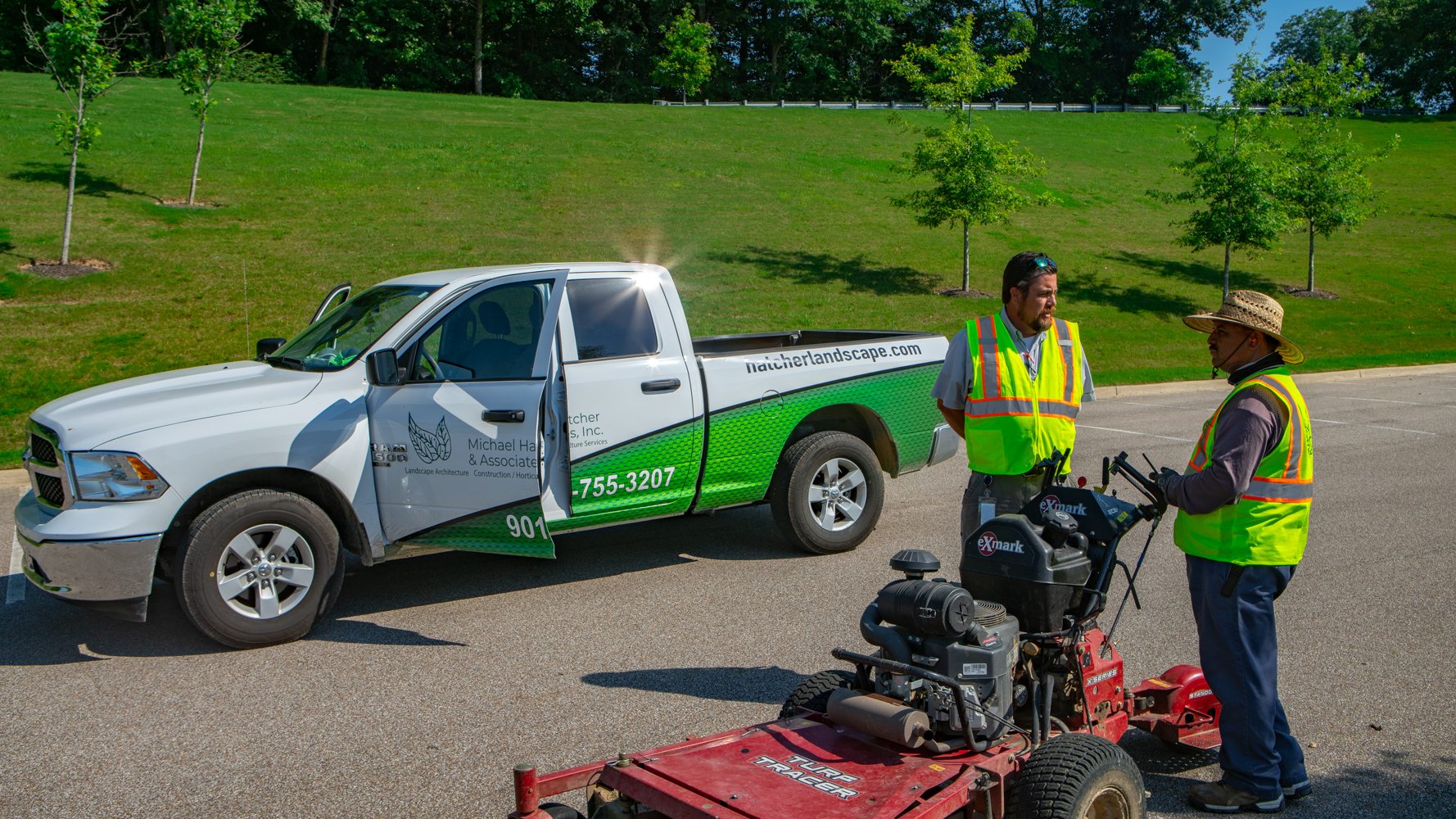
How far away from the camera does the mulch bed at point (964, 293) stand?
21.9 metres

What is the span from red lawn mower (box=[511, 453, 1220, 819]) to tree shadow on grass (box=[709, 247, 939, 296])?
18.2m

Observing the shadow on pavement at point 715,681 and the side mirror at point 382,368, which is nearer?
the shadow on pavement at point 715,681

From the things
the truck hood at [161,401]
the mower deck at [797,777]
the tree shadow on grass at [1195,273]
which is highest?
the tree shadow on grass at [1195,273]

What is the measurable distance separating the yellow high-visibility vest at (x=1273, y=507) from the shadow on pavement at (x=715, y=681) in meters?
2.11

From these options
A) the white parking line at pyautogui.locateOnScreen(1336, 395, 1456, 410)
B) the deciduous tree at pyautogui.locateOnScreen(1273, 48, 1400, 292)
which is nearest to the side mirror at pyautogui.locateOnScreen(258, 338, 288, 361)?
the white parking line at pyautogui.locateOnScreen(1336, 395, 1456, 410)

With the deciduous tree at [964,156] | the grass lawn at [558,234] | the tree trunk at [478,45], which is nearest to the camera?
the grass lawn at [558,234]

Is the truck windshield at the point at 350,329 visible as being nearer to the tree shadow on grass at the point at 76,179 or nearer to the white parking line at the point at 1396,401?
the white parking line at the point at 1396,401

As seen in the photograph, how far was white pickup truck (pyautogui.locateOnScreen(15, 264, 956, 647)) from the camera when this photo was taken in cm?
507

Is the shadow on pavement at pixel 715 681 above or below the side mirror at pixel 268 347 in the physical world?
below

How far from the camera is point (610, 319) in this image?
20.5 feet

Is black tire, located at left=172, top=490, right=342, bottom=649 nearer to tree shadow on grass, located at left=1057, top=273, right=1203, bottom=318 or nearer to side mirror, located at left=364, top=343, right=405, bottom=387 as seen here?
side mirror, located at left=364, top=343, right=405, bottom=387

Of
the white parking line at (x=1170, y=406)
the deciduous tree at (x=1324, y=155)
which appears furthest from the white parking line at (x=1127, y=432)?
the deciduous tree at (x=1324, y=155)

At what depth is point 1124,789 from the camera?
3.16 metres

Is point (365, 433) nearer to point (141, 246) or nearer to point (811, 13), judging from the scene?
point (141, 246)
